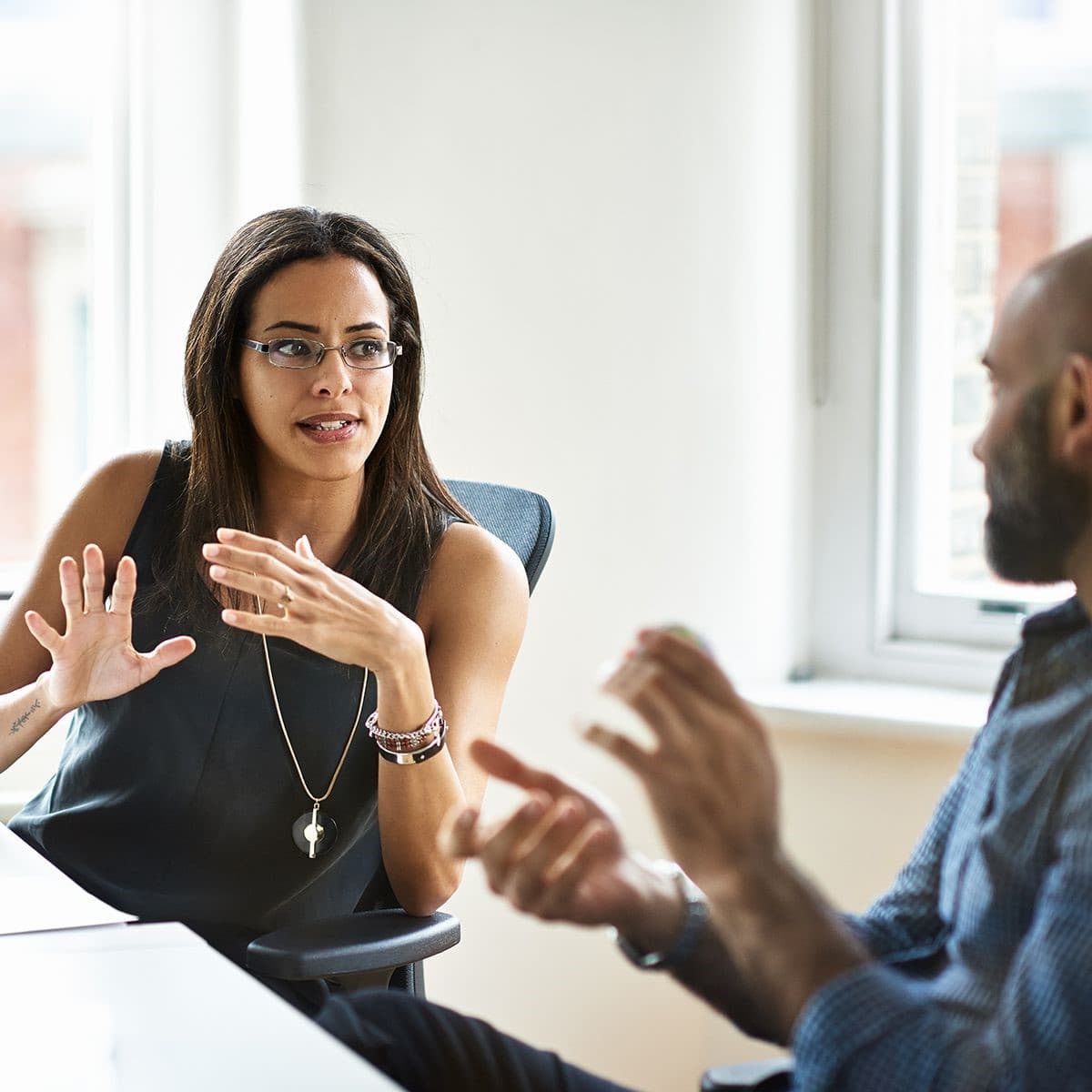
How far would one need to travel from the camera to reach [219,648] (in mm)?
1604

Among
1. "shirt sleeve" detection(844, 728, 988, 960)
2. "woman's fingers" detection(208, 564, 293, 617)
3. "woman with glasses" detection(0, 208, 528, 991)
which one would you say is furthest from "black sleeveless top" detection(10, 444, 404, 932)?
"shirt sleeve" detection(844, 728, 988, 960)

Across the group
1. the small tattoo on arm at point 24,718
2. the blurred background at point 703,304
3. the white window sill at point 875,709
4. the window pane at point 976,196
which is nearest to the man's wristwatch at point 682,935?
the small tattoo on arm at point 24,718

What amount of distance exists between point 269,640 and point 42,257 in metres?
1.17

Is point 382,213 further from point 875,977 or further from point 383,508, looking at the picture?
point 875,977

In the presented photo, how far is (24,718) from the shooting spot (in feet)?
5.25

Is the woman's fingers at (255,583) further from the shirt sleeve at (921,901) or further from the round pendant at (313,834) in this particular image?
the shirt sleeve at (921,901)

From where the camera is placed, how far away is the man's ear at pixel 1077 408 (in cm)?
75

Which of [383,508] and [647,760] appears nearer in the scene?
[647,760]

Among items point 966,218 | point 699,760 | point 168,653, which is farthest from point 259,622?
point 966,218

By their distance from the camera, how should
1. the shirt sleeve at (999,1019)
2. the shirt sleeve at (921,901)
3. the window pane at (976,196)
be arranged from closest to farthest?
the shirt sleeve at (999,1019)
the shirt sleeve at (921,901)
the window pane at (976,196)

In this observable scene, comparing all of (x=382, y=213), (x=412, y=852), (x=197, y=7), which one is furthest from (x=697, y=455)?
(x=197, y=7)

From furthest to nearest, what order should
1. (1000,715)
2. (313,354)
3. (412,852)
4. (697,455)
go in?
(697,455) → (313,354) → (412,852) → (1000,715)

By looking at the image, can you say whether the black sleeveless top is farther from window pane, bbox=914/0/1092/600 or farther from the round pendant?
window pane, bbox=914/0/1092/600

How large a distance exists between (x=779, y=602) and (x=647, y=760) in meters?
1.53
